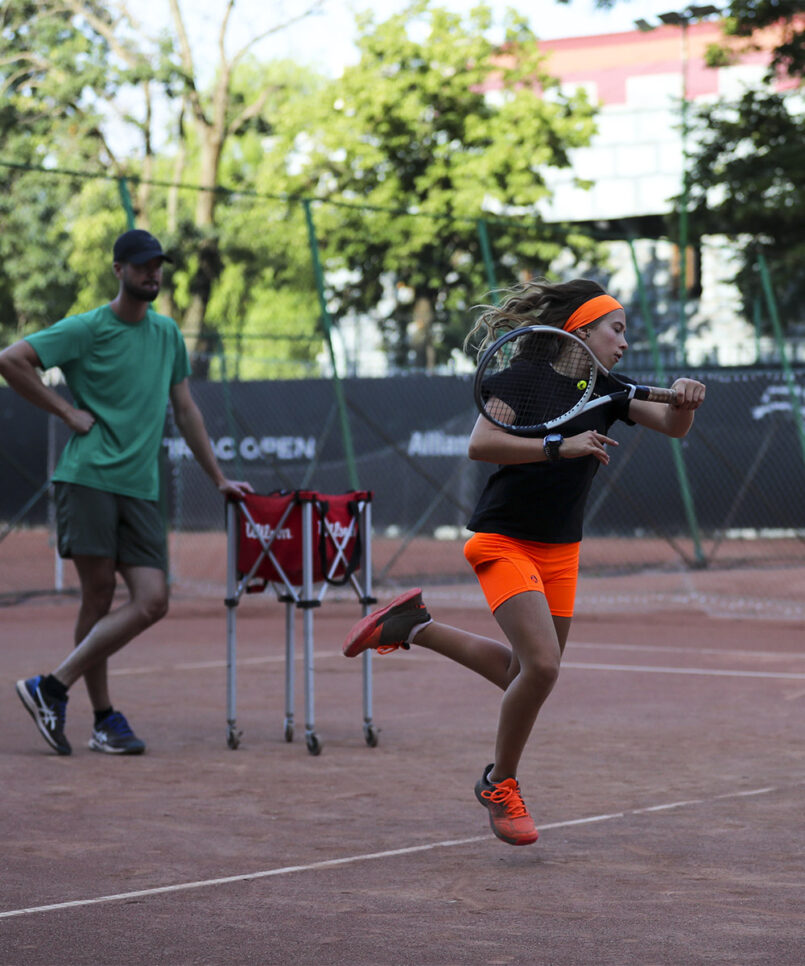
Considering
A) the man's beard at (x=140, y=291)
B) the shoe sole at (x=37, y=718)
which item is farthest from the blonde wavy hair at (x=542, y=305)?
the shoe sole at (x=37, y=718)

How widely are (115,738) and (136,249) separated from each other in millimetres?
2010

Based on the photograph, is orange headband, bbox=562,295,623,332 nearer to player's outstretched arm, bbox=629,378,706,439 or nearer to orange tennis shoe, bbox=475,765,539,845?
player's outstretched arm, bbox=629,378,706,439

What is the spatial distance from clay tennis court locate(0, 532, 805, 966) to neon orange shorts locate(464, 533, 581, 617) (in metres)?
0.75

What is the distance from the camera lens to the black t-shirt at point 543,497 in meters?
4.44

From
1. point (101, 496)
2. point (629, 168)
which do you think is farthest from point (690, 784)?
point (629, 168)

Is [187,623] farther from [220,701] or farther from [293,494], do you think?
[293,494]

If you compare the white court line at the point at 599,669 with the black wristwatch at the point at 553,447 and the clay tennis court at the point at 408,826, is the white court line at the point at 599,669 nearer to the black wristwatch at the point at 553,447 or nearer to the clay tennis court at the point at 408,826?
the clay tennis court at the point at 408,826

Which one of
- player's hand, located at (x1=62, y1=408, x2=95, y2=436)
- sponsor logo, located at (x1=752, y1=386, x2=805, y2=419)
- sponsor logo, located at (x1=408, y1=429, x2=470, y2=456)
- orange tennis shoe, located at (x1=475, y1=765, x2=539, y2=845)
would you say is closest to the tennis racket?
orange tennis shoe, located at (x1=475, y1=765, x2=539, y2=845)

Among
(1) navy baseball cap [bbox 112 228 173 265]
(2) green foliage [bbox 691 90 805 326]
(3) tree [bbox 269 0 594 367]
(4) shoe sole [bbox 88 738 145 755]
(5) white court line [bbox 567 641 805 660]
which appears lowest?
(5) white court line [bbox 567 641 805 660]

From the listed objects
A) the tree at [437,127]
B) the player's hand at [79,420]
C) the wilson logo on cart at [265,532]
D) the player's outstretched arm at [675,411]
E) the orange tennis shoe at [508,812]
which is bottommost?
the orange tennis shoe at [508,812]

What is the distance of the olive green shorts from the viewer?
6.00m

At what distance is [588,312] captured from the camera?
14.9ft

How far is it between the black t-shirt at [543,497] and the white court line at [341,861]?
96 cm

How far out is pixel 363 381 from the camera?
661 inches
